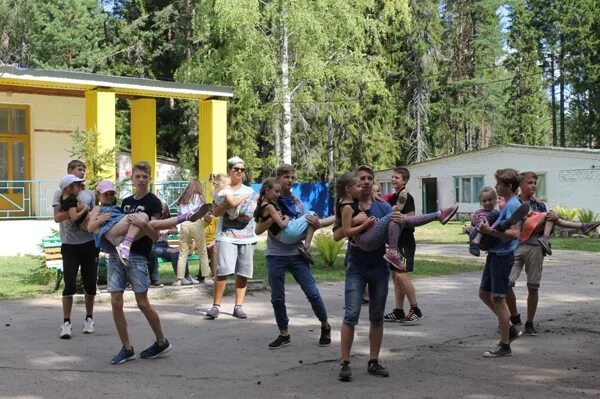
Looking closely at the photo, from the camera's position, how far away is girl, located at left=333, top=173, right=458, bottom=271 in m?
6.06

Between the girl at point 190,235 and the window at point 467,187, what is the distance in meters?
26.2

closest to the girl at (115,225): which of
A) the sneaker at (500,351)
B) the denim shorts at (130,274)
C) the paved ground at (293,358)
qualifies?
the denim shorts at (130,274)

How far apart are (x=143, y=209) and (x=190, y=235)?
15.9 feet

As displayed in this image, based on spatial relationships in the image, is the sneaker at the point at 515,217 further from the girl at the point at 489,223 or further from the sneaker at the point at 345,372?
the sneaker at the point at 345,372

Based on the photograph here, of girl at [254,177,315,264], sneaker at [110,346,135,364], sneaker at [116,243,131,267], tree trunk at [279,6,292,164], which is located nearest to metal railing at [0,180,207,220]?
tree trunk at [279,6,292,164]

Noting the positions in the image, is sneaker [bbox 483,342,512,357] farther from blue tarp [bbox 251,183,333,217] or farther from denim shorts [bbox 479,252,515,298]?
blue tarp [bbox 251,183,333,217]

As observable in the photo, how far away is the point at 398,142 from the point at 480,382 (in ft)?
137

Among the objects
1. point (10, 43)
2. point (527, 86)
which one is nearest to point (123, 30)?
point (10, 43)

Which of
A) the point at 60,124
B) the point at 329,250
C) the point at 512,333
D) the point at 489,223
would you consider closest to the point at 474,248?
the point at 489,223

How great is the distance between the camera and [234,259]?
352 inches

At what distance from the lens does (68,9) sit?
45.1 meters

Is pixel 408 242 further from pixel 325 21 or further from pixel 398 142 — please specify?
pixel 398 142

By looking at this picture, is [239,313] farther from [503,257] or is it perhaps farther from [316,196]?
[316,196]

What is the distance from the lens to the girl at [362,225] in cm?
606
